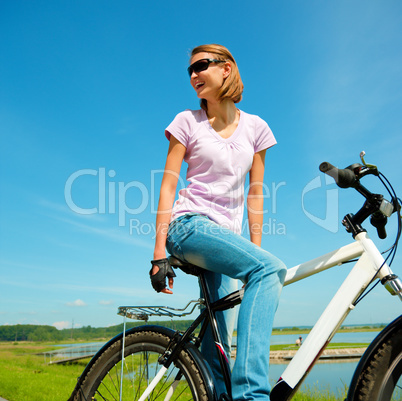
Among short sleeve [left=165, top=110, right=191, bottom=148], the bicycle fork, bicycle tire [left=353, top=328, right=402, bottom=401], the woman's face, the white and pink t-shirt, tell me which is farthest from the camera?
the woman's face

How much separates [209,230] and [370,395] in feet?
3.85

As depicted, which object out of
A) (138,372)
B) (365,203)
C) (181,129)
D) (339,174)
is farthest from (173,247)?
(365,203)

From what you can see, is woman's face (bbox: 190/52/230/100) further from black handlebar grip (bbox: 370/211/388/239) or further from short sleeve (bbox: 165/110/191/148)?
black handlebar grip (bbox: 370/211/388/239)

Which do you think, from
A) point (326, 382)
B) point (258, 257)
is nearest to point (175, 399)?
point (258, 257)

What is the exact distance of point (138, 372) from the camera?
258 cm

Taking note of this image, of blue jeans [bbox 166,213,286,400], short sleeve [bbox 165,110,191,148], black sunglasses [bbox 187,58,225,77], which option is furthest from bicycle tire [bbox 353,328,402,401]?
black sunglasses [bbox 187,58,225,77]

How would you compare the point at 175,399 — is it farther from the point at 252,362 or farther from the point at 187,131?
the point at 187,131

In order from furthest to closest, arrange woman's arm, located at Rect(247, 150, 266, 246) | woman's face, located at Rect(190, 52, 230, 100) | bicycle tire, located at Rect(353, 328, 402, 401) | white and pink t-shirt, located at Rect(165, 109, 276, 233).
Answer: woman's arm, located at Rect(247, 150, 266, 246), woman's face, located at Rect(190, 52, 230, 100), white and pink t-shirt, located at Rect(165, 109, 276, 233), bicycle tire, located at Rect(353, 328, 402, 401)

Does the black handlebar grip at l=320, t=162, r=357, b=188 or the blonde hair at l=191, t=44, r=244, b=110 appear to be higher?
the blonde hair at l=191, t=44, r=244, b=110

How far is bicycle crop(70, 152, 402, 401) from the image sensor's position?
2.00 m

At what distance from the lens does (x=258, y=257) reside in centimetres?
214

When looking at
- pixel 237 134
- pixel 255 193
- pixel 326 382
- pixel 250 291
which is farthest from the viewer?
pixel 326 382

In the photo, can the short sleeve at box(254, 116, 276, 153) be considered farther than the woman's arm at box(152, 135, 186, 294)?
Yes

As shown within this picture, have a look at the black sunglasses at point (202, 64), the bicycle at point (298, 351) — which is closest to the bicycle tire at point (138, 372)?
the bicycle at point (298, 351)
